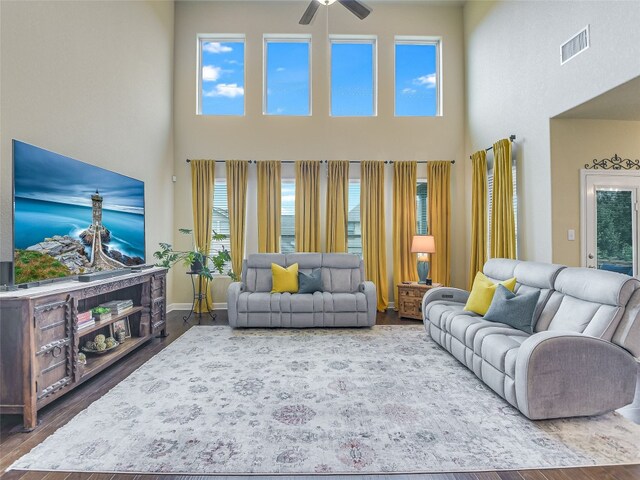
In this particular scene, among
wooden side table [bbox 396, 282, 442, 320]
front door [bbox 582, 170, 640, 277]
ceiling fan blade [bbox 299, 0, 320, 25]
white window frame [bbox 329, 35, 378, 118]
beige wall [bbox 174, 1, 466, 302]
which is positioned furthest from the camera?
white window frame [bbox 329, 35, 378, 118]

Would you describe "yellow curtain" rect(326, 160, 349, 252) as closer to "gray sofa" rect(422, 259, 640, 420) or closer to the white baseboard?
the white baseboard

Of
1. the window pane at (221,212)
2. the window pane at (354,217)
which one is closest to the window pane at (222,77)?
the window pane at (221,212)

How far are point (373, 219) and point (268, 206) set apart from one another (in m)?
1.81

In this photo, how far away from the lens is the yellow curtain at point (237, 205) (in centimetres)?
576

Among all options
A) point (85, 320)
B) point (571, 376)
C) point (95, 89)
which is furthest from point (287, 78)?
point (571, 376)

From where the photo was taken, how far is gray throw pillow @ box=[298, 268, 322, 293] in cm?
468

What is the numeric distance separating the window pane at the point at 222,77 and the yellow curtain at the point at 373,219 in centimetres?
254

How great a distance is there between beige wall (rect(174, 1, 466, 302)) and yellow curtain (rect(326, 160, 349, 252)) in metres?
0.27

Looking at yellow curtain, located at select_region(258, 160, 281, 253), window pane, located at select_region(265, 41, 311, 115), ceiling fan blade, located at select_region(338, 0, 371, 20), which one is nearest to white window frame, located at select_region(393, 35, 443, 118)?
window pane, located at select_region(265, 41, 311, 115)

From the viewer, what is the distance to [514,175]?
15.0 feet

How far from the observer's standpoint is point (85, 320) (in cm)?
293

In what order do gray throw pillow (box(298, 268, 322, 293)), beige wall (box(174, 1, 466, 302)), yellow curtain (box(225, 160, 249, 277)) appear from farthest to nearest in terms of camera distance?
beige wall (box(174, 1, 466, 302))
yellow curtain (box(225, 160, 249, 277))
gray throw pillow (box(298, 268, 322, 293))

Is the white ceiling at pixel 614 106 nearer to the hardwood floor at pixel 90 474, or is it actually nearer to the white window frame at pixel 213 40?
the hardwood floor at pixel 90 474

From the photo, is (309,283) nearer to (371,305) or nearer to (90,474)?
(371,305)
